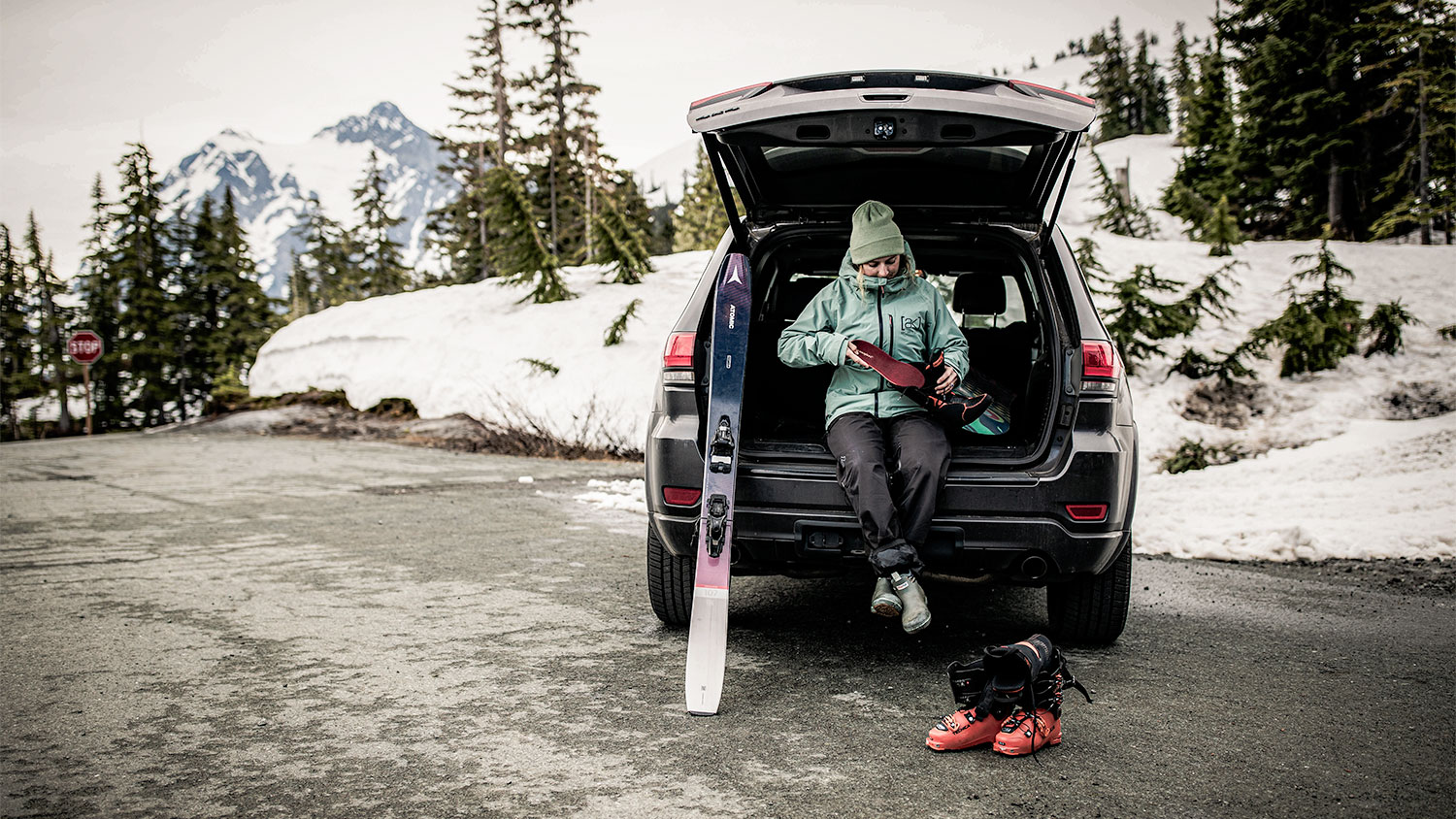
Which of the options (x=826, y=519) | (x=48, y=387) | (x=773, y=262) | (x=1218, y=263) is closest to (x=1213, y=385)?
(x=1218, y=263)

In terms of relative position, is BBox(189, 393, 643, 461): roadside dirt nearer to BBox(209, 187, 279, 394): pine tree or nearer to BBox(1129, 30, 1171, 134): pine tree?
BBox(209, 187, 279, 394): pine tree

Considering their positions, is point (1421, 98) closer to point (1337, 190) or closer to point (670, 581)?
point (1337, 190)

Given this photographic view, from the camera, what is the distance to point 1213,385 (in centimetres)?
1059

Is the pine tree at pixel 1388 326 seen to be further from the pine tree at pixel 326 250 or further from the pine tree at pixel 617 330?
the pine tree at pixel 326 250

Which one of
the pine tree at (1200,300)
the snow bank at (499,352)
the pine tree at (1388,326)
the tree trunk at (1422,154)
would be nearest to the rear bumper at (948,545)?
the snow bank at (499,352)

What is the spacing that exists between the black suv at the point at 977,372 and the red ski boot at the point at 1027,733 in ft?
2.19

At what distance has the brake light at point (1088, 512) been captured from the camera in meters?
3.45

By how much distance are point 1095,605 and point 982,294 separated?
1581 millimetres

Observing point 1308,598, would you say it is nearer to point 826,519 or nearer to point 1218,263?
point 826,519

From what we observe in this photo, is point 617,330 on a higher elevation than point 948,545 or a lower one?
higher

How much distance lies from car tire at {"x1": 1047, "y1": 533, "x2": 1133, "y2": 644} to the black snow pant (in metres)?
0.90

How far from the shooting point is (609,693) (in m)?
3.43

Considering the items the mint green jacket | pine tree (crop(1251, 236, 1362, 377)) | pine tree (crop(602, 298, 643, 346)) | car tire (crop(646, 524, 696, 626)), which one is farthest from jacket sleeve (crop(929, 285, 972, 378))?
pine tree (crop(602, 298, 643, 346))

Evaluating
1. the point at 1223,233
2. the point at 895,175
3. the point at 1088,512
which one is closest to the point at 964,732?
the point at 1088,512
